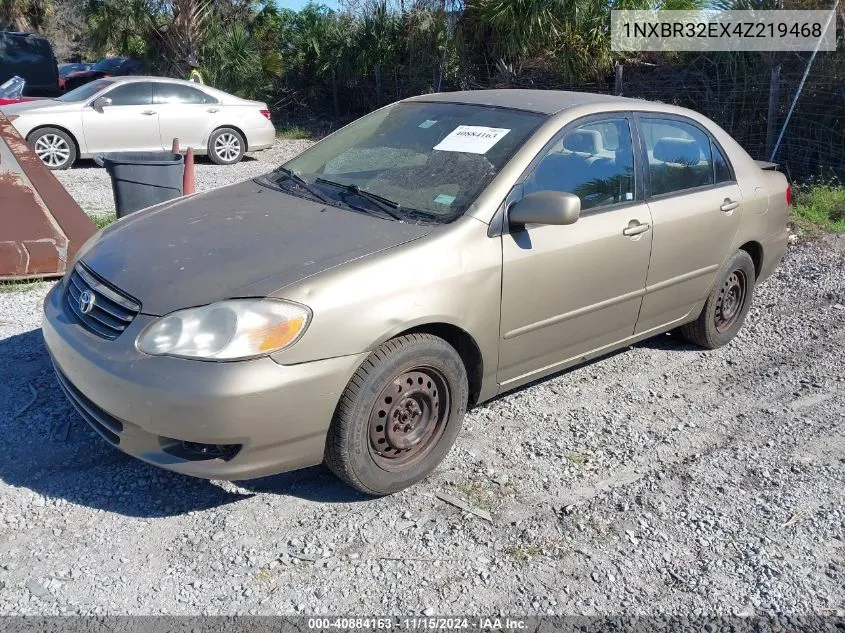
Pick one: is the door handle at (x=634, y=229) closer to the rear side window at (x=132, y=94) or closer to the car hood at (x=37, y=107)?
Answer: the rear side window at (x=132, y=94)

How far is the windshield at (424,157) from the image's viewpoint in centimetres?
374

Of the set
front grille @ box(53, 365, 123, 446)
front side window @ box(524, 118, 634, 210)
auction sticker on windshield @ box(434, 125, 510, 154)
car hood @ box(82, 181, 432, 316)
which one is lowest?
front grille @ box(53, 365, 123, 446)

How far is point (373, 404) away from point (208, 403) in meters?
0.71

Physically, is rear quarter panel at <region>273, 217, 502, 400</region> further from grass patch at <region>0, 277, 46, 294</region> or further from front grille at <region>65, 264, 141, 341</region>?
grass patch at <region>0, 277, 46, 294</region>

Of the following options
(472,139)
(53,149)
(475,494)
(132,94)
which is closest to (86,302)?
(475,494)

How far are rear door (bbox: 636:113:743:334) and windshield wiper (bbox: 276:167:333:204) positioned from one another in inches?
72.8

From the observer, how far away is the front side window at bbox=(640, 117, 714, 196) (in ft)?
14.7

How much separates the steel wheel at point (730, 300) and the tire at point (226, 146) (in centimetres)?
940

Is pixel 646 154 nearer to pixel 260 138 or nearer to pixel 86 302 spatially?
Result: pixel 86 302

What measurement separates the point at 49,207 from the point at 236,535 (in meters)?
3.82

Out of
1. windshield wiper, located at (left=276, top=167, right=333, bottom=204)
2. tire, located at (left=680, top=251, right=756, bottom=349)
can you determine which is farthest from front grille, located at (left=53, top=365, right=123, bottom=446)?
tire, located at (left=680, top=251, right=756, bottom=349)

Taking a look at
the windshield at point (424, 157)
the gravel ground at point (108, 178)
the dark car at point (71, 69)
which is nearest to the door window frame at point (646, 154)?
the windshield at point (424, 157)

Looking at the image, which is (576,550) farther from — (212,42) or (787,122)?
(212,42)

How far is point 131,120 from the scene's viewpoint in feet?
37.9
